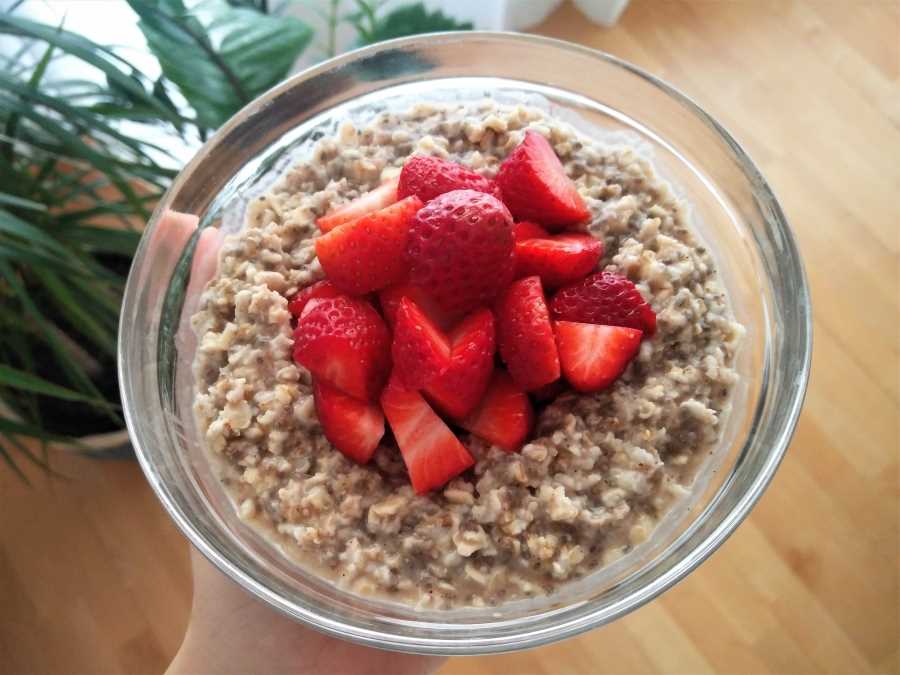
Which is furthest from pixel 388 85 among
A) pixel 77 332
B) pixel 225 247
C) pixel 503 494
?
pixel 77 332

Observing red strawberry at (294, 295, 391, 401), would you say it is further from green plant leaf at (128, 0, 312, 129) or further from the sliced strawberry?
green plant leaf at (128, 0, 312, 129)

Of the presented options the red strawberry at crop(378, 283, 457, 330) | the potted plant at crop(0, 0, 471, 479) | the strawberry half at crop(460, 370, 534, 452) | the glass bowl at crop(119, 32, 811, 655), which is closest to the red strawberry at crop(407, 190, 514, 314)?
the red strawberry at crop(378, 283, 457, 330)

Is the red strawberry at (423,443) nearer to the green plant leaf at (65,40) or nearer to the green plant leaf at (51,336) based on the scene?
the green plant leaf at (51,336)

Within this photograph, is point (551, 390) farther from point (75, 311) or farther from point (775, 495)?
point (75, 311)

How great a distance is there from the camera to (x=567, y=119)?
130 centimetres

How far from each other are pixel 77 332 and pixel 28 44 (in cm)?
57

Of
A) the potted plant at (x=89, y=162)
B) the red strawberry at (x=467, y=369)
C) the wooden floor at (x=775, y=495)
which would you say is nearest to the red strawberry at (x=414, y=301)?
the red strawberry at (x=467, y=369)

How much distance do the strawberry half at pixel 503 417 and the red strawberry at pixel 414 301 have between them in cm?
10

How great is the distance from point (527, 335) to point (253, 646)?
69 centimetres

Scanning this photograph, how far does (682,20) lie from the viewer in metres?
1.87

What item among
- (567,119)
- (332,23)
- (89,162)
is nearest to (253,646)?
(89,162)

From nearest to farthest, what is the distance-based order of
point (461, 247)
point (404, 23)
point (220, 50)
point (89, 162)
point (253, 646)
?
point (461, 247), point (253, 646), point (89, 162), point (220, 50), point (404, 23)

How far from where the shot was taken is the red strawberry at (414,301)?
3.35 ft

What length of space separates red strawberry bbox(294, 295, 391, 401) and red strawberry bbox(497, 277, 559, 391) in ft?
0.51
